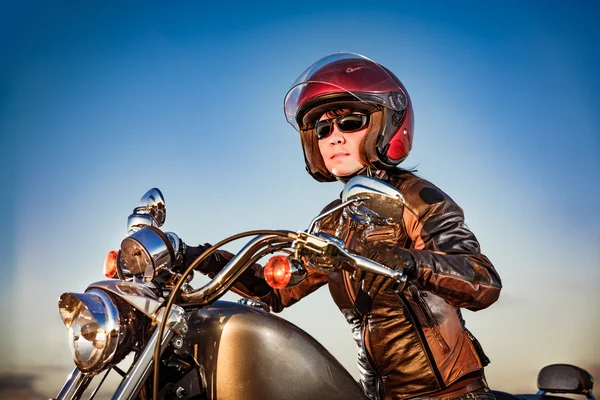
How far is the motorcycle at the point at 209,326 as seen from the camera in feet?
5.59

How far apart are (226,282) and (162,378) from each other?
394 millimetres

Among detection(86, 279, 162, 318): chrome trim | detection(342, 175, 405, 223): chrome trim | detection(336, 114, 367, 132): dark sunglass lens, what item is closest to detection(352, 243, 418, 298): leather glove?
detection(342, 175, 405, 223): chrome trim

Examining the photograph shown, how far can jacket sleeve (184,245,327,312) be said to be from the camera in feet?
9.20

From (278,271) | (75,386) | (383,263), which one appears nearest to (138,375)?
(75,386)

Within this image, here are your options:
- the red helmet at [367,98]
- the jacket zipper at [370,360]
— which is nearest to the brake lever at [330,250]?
the jacket zipper at [370,360]

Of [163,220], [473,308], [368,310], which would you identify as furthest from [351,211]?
[163,220]

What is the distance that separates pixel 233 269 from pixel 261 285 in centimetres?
127

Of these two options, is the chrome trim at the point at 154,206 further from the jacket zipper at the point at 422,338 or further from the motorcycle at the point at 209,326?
the jacket zipper at the point at 422,338

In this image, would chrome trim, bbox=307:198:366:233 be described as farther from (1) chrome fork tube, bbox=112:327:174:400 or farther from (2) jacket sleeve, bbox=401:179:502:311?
(1) chrome fork tube, bbox=112:327:174:400

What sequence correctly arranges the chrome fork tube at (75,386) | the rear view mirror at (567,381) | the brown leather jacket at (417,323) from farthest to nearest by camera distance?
1. the rear view mirror at (567,381)
2. the brown leather jacket at (417,323)
3. the chrome fork tube at (75,386)

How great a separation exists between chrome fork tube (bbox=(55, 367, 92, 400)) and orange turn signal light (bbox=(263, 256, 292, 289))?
690mm

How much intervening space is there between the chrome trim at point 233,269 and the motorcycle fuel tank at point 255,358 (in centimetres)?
17

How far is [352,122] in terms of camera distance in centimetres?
293

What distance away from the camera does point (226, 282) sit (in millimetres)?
1856
